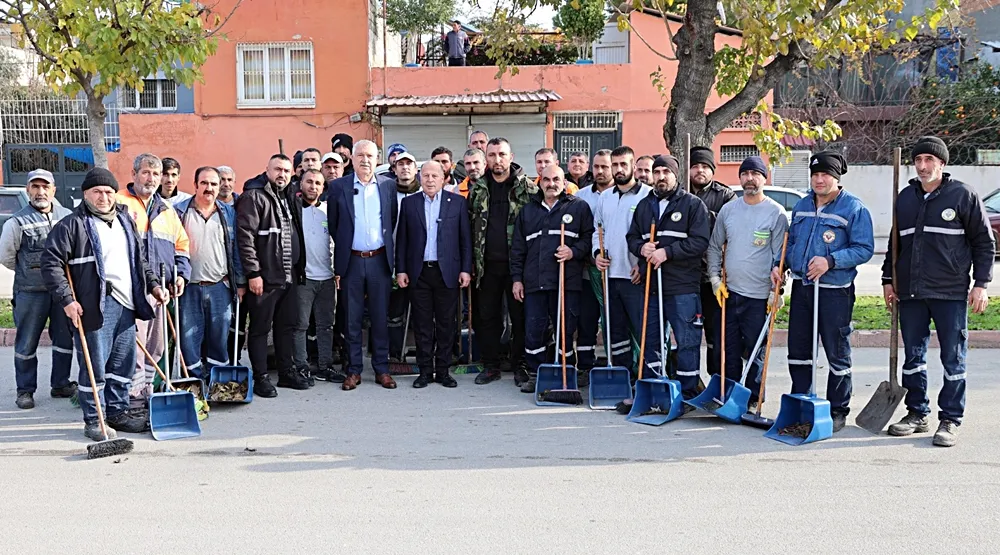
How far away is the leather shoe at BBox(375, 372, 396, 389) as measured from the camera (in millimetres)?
7934

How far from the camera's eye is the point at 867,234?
6.33m

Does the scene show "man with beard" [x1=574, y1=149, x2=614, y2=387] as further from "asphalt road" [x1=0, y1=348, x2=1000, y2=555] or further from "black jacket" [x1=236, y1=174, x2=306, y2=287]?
"black jacket" [x1=236, y1=174, x2=306, y2=287]

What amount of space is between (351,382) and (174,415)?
5.73ft

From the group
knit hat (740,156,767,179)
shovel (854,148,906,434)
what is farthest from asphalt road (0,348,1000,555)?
knit hat (740,156,767,179)

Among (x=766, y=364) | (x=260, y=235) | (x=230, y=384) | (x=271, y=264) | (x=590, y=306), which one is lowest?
(x=230, y=384)

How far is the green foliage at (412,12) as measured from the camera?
23828 mm

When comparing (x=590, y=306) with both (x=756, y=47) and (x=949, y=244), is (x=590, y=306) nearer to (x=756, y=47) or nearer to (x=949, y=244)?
(x=949, y=244)

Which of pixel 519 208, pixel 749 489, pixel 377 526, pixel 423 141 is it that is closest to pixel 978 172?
pixel 423 141

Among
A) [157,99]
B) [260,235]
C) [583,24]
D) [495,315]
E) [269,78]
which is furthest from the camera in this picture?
[157,99]

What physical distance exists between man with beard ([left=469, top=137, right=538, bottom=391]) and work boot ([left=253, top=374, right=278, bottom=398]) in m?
1.81

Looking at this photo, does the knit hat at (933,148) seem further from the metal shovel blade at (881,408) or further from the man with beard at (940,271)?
the metal shovel blade at (881,408)

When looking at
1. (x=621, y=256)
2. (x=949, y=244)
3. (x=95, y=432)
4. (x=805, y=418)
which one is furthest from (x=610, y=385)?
(x=95, y=432)

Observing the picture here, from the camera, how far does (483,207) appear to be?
8.16 m

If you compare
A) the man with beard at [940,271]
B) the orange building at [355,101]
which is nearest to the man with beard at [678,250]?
the man with beard at [940,271]
